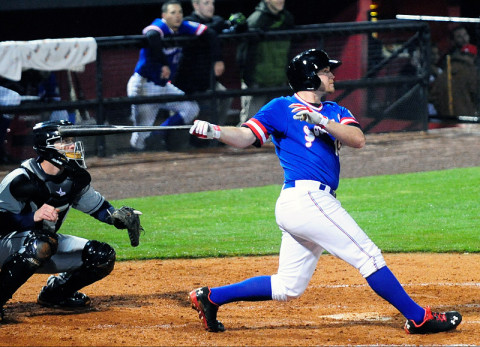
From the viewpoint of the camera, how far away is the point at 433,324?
5.22m

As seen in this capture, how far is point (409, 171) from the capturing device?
38.9 feet

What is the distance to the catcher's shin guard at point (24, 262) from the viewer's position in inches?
224

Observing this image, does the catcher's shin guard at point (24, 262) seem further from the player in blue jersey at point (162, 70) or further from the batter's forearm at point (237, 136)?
the player in blue jersey at point (162, 70)

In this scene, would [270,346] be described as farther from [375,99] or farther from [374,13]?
[374,13]

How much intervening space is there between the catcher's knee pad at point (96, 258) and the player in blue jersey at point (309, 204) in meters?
0.87

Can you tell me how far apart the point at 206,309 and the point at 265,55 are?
847 cm

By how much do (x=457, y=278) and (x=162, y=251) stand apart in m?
2.63

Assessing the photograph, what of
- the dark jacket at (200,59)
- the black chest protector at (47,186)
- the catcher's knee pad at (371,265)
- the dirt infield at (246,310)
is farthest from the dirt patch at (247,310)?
the dark jacket at (200,59)

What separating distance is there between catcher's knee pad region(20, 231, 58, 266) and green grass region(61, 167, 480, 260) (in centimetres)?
166

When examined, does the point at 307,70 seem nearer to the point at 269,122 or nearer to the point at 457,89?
the point at 269,122

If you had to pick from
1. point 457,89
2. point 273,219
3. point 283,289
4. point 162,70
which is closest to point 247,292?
point 283,289

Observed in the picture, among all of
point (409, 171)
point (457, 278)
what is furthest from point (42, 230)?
point (409, 171)

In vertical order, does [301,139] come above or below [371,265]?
above

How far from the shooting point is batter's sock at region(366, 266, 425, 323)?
511cm
